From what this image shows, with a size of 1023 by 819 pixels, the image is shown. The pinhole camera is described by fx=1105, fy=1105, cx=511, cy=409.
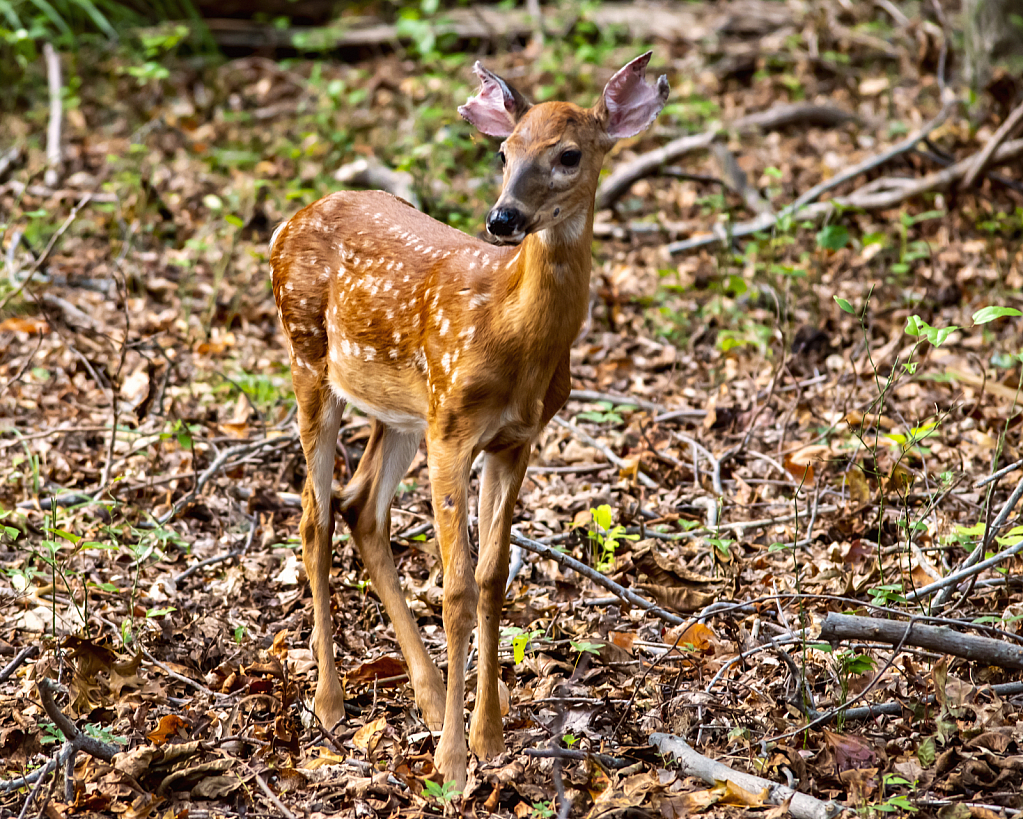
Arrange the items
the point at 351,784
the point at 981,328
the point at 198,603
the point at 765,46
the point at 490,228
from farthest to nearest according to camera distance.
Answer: the point at 765,46, the point at 981,328, the point at 198,603, the point at 351,784, the point at 490,228

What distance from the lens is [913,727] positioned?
380 centimetres

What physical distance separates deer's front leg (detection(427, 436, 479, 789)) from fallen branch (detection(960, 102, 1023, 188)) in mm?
5907

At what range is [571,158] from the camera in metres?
3.70

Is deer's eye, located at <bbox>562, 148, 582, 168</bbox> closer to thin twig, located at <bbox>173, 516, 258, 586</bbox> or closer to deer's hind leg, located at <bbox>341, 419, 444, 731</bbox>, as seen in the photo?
deer's hind leg, located at <bbox>341, 419, 444, 731</bbox>

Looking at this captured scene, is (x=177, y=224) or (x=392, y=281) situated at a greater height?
(x=392, y=281)

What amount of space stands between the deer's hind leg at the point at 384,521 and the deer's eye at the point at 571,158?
155 centimetres

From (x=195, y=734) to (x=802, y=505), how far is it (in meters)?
3.06

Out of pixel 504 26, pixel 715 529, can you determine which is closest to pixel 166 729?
pixel 715 529

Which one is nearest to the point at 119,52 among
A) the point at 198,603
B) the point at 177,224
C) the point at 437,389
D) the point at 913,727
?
the point at 177,224

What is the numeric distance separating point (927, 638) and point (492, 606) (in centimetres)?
149

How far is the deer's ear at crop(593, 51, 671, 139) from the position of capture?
3.83 metres

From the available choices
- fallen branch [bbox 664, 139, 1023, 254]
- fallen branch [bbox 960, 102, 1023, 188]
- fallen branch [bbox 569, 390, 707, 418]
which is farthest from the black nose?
fallen branch [bbox 960, 102, 1023, 188]

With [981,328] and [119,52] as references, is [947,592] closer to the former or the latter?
[981,328]

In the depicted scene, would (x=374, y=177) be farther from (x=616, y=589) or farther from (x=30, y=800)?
(x=30, y=800)
